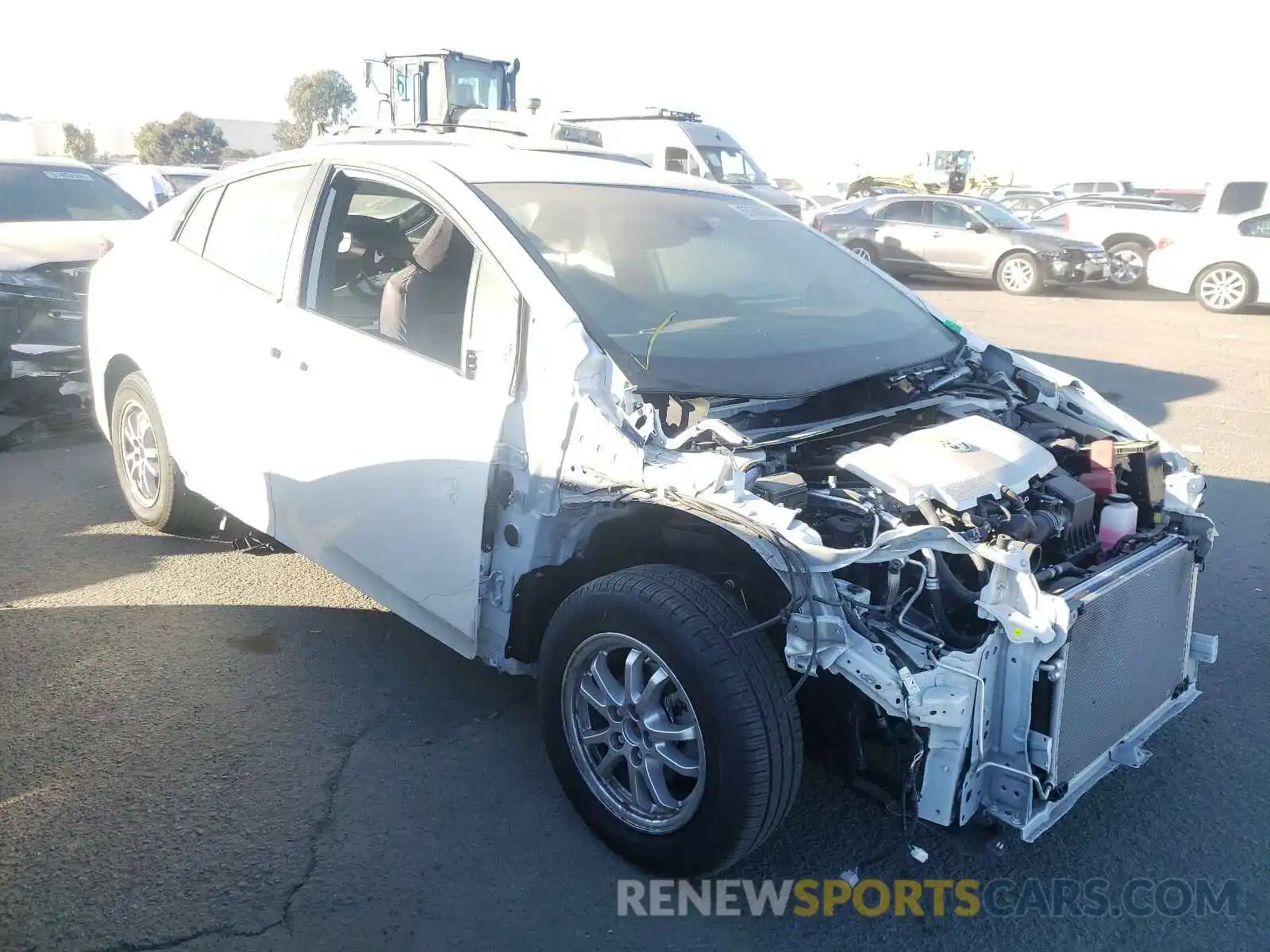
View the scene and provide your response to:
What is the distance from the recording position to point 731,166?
18719 mm

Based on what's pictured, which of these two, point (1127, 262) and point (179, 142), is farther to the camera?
point (179, 142)

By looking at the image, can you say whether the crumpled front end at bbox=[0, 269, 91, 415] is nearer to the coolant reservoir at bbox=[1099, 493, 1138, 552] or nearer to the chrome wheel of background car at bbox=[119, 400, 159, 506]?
the chrome wheel of background car at bbox=[119, 400, 159, 506]

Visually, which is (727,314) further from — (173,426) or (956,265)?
(956,265)

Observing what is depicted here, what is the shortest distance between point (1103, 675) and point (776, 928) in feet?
3.60

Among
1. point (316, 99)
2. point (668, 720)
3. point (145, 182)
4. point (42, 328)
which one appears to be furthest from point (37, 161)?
point (316, 99)

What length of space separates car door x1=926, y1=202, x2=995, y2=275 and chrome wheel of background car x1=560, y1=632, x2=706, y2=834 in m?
14.9

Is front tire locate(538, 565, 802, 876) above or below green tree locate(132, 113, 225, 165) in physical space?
below

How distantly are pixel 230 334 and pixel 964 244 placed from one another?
565 inches

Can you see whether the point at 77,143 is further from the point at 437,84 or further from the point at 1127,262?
the point at 1127,262

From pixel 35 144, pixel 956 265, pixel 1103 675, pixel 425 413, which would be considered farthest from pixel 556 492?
pixel 35 144

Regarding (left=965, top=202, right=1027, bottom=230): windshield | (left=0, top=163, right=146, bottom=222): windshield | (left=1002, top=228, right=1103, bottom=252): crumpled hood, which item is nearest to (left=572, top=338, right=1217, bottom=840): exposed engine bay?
(left=0, top=163, right=146, bottom=222): windshield

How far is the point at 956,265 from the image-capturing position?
1642 centimetres

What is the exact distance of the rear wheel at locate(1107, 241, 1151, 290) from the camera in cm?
1673

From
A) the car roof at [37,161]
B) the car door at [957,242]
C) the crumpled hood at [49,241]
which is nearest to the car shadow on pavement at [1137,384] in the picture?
the car door at [957,242]
